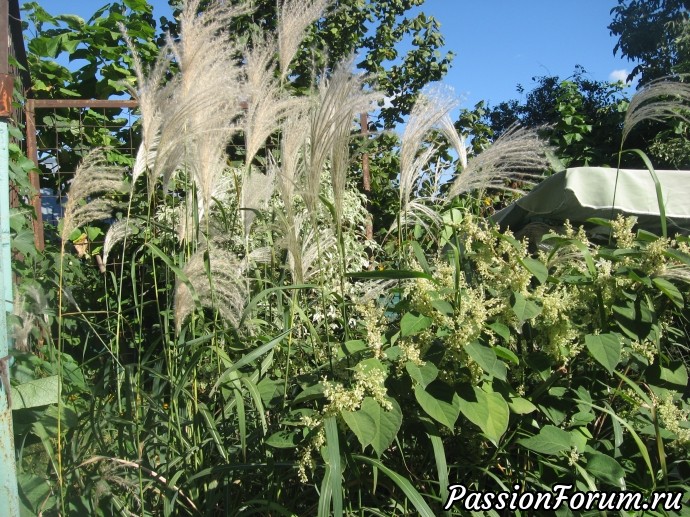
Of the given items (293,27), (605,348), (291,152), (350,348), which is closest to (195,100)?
(291,152)

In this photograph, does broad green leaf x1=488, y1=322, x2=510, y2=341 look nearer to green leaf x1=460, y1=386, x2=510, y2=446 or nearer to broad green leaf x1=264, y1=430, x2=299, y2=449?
green leaf x1=460, y1=386, x2=510, y2=446

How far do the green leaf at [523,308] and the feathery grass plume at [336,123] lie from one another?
1.96ft

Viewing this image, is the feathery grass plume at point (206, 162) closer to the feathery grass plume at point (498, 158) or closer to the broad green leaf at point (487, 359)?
the feathery grass plume at point (498, 158)

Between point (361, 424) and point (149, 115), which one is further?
point (149, 115)

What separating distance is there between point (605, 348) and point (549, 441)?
1.04ft

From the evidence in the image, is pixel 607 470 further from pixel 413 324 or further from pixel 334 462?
pixel 334 462

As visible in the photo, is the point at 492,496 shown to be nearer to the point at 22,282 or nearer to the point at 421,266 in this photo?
the point at 421,266

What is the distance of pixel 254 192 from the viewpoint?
2664 millimetres

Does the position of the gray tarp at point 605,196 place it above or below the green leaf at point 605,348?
above

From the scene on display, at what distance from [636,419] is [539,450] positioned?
0.49m

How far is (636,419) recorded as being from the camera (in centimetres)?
223

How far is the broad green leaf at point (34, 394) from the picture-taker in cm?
223

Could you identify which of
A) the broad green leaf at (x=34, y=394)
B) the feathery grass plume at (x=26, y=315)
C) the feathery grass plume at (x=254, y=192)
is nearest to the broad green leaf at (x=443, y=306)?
the feathery grass plume at (x=254, y=192)

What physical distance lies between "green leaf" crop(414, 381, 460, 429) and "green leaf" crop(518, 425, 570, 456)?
28cm
